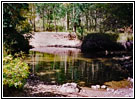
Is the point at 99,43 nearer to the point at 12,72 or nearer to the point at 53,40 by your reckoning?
the point at 53,40

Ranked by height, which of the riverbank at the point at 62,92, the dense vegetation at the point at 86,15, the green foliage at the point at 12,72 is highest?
the dense vegetation at the point at 86,15

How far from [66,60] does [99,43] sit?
7.85 meters

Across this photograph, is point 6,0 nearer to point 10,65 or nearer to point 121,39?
point 10,65

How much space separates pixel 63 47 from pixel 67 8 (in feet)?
A: 23.7

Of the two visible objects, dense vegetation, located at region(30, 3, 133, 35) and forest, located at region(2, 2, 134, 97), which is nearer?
forest, located at region(2, 2, 134, 97)

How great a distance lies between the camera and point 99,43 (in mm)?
22328

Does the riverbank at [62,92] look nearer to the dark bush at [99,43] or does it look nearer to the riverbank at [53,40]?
the dark bush at [99,43]

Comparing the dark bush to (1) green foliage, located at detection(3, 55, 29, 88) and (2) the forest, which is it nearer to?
(2) the forest

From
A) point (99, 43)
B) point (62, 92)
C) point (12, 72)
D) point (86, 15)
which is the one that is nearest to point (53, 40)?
point (86, 15)

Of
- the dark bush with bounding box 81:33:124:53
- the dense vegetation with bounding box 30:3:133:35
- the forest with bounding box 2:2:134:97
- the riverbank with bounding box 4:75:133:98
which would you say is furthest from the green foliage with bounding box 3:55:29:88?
the dark bush with bounding box 81:33:124:53

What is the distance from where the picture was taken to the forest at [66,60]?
19.8 ft

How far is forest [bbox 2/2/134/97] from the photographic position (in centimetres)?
605

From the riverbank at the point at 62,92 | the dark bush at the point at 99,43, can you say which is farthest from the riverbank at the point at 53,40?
the riverbank at the point at 62,92

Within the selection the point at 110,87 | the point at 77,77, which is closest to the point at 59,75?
the point at 77,77
